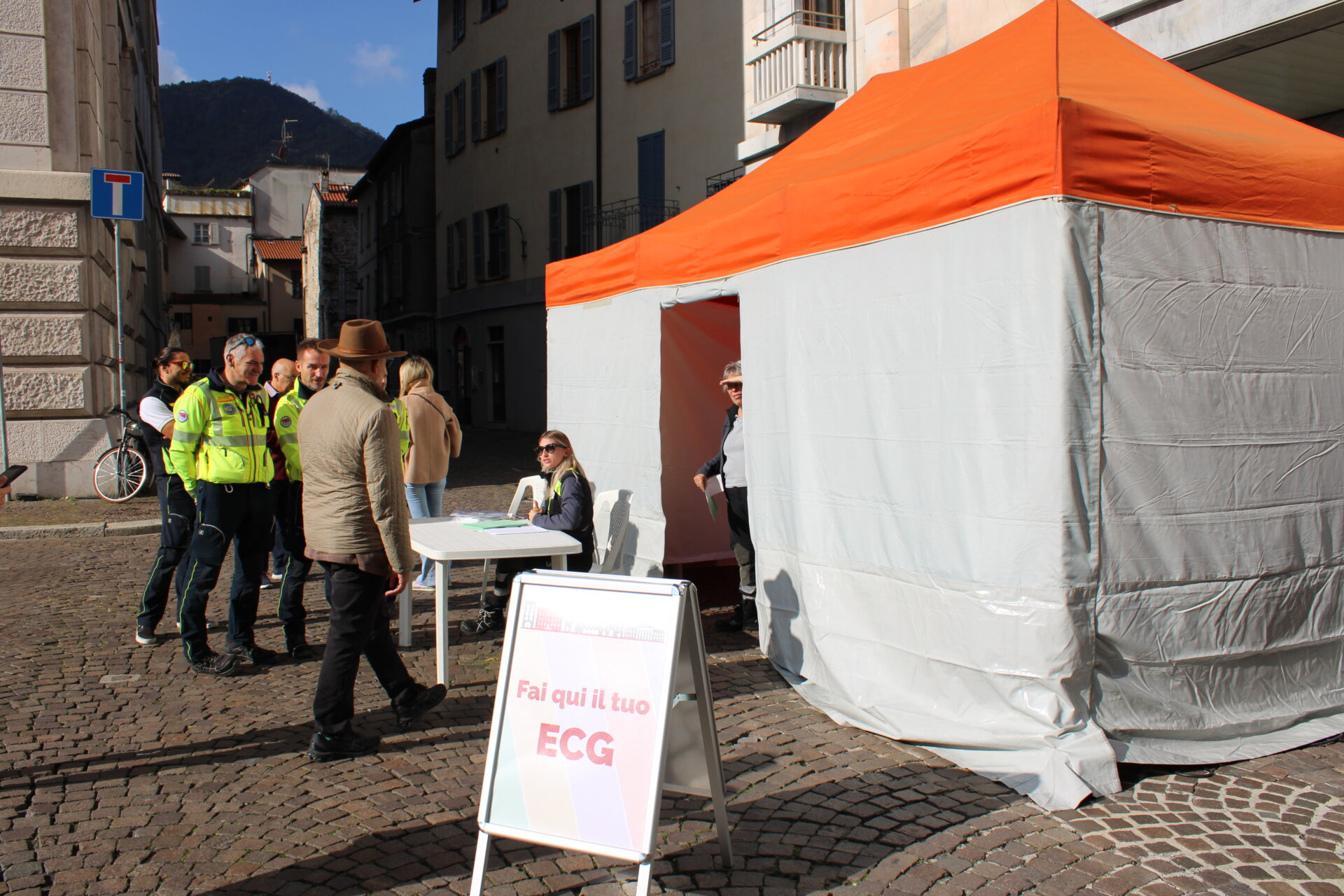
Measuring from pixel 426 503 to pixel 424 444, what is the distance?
0.44 m

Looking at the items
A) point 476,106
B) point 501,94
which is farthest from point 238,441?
point 476,106

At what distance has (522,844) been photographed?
349cm

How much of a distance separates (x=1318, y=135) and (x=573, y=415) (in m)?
4.92

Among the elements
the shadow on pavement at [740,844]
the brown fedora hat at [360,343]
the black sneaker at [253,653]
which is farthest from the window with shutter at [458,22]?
the shadow on pavement at [740,844]

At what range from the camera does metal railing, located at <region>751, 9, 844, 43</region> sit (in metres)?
14.0

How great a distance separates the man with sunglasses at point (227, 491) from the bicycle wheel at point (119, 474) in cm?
713

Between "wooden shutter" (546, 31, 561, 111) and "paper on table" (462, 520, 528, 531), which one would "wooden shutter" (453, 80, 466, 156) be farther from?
"paper on table" (462, 520, 528, 531)

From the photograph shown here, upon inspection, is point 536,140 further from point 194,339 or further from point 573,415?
point 194,339

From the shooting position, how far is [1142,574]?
156 inches

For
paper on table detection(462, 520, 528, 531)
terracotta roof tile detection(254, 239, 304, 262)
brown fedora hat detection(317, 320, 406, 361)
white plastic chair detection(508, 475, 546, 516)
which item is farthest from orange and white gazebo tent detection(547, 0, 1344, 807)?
terracotta roof tile detection(254, 239, 304, 262)

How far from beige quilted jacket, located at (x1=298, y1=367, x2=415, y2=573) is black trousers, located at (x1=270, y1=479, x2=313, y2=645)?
1.31 meters

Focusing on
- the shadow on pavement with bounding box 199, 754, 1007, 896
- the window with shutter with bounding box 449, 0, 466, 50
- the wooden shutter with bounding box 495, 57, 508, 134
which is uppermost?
the window with shutter with bounding box 449, 0, 466, 50

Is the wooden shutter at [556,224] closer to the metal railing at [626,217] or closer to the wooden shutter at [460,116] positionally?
the metal railing at [626,217]

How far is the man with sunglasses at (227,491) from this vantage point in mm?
5379
